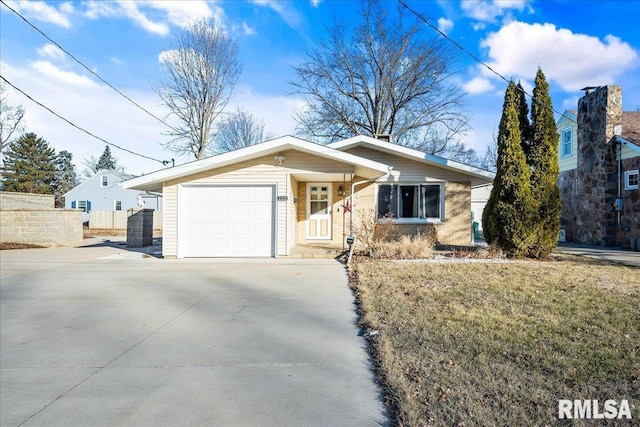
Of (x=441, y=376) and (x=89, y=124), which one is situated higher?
(x=89, y=124)

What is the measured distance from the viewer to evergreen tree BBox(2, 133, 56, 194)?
37.8 meters

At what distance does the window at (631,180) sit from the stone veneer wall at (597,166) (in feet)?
1.74

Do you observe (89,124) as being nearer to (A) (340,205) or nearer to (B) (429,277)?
(A) (340,205)

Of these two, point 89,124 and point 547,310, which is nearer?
point 547,310

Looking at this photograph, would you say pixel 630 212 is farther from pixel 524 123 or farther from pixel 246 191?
pixel 246 191

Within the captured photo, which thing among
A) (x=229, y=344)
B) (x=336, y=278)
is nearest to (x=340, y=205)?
(x=336, y=278)

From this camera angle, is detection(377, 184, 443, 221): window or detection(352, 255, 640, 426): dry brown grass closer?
detection(352, 255, 640, 426): dry brown grass

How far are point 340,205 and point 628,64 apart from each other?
13.7m

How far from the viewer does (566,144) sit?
1906 centimetres

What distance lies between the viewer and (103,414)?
2.98m

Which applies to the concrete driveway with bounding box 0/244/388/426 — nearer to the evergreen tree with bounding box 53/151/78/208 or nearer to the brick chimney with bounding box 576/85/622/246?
the brick chimney with bounding box 576/85/622/246

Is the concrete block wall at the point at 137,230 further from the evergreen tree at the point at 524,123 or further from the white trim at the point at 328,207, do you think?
the evergreen tree at the point at 524,123

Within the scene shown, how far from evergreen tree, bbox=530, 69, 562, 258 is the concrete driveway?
251 inches

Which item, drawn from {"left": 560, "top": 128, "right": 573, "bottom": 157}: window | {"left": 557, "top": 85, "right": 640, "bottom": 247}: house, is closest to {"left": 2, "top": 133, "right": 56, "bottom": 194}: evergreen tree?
{"left": 560, "top": 128, "right": 573, "bottom": 157}: window
